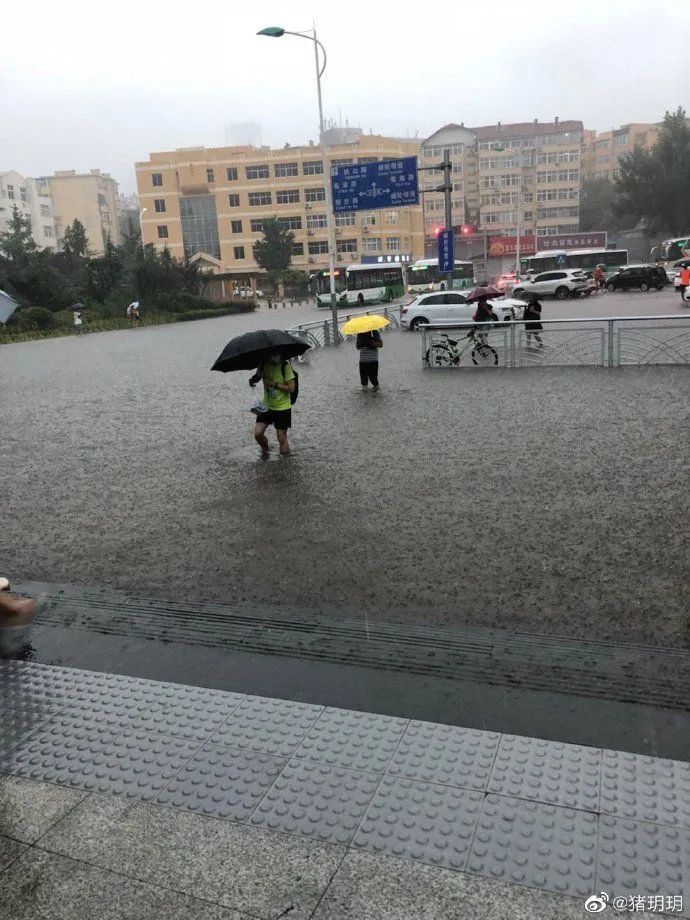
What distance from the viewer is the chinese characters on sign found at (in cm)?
6259

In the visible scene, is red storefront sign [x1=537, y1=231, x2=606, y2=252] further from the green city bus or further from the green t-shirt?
the green t-shirt

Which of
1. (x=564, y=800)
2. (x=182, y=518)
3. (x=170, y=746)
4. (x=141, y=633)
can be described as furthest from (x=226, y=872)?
(x=182, y=518)

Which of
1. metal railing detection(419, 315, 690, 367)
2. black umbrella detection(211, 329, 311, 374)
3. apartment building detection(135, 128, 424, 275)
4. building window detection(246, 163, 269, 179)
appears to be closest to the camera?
black umbrella detection(211, 329, 311, 374)

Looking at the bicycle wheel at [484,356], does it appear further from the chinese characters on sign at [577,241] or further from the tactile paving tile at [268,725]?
the chinese characters on sign at [577,241]

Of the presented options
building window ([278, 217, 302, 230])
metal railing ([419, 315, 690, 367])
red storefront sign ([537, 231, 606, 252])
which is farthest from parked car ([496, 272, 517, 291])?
building window ([278, 217, 302, 230])

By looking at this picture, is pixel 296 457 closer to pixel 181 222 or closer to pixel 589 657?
pixel 589 657

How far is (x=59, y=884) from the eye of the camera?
245 centimetres

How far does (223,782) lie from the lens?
299cm

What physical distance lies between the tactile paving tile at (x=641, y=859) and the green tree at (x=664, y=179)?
68.6 metres

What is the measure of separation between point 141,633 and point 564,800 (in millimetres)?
2651

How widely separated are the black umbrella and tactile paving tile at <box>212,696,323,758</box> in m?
4.95

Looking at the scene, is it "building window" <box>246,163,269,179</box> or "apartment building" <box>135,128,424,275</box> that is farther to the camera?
"building window" <box>246,163,269,179</box>

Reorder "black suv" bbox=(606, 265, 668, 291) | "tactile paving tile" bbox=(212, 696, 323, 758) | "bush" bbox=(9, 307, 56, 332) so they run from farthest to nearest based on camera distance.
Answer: "black suv" bbox=(606, 265, 668, 291), "bush" bbox=(9, 307, 56, 332), "tactile paving tile" bbox=(212, 696, 323, 758)

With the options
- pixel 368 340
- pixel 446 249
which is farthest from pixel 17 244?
pixel 368 340
